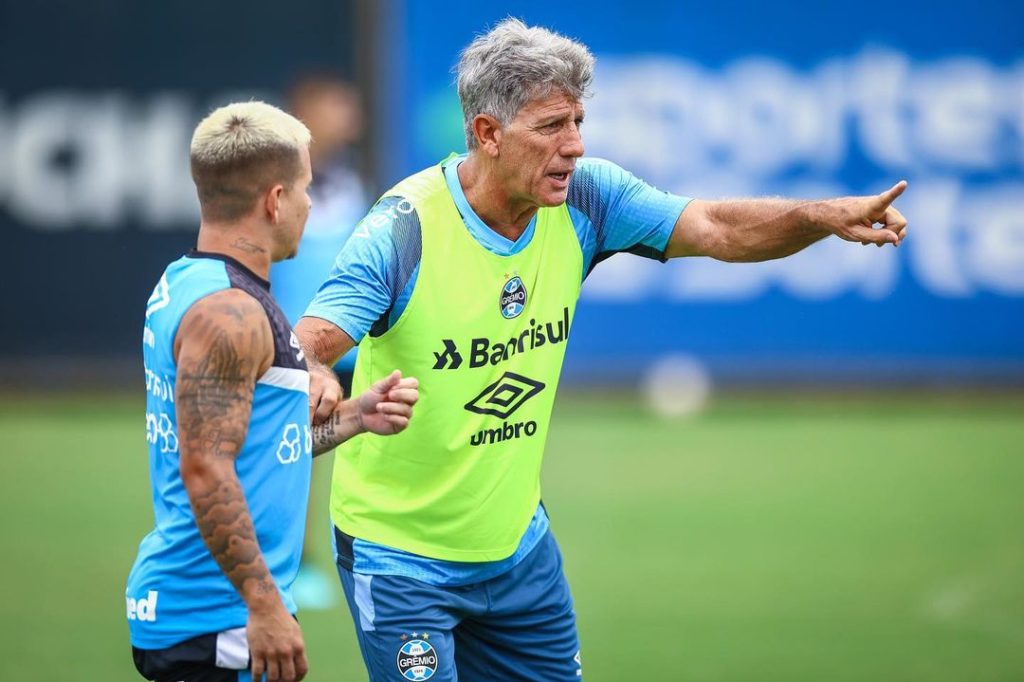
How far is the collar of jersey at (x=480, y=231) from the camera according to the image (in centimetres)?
459

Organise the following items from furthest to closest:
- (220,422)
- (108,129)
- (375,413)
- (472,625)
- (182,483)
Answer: (108,129) → (472,625) → (375,413) → (182,483) → (220,422)

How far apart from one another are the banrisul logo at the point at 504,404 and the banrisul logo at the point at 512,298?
185mm

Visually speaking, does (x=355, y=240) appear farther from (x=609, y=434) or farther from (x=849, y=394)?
(x=849, y=394)

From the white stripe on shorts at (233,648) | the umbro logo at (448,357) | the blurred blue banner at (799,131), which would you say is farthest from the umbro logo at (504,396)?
the blurred blue banner at (799,131)

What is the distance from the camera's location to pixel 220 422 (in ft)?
11.7

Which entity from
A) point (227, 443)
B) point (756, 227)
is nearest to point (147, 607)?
point (227, 443)

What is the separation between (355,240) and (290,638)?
1.28 meters

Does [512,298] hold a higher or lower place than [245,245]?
lower

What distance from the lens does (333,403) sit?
408cm

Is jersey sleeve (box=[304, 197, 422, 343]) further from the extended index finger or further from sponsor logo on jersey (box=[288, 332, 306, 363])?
the extended index finger

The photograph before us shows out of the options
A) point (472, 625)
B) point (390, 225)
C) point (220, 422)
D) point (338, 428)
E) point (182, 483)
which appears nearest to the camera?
point (220, 422)

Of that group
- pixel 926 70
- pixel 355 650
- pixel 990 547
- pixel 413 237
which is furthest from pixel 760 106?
pixel 413 237

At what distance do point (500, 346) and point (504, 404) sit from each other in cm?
18

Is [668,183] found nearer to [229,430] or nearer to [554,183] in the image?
[554,183]
